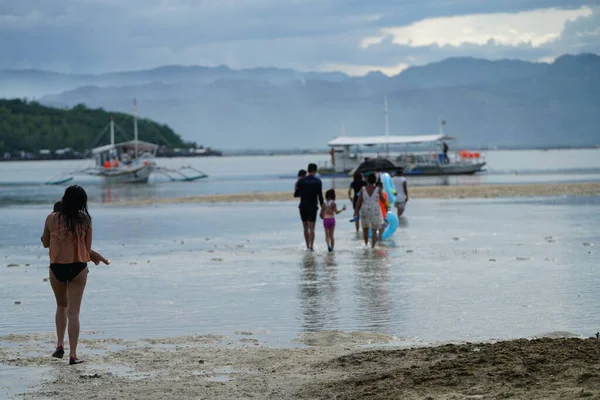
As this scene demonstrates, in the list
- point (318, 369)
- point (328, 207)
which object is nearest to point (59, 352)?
point (318, 369)

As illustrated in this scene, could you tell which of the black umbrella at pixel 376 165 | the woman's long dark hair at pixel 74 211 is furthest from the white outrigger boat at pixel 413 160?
the woman's long dark hair at pixel 74 211

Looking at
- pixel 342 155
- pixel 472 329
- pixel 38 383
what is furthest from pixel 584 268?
pixel 342 155

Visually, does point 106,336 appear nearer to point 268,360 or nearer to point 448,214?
point 268,360

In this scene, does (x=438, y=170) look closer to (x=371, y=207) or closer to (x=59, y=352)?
(x=371, y=207)

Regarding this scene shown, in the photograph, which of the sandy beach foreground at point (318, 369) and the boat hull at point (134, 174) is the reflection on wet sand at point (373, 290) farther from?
the boat hull at point (134, 174)

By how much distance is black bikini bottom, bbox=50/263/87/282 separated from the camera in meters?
9.45

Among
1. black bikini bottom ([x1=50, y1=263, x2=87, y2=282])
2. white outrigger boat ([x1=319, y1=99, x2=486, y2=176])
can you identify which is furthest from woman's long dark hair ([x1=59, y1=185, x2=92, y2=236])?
white outrigger boat ([x1=319, y1=99, x2=486, y2=176])

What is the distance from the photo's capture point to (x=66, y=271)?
9.45 metres

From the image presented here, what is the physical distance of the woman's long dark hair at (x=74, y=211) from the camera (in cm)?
945

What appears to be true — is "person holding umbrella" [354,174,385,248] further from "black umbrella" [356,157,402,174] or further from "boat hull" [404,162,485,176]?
"boat hull" [404,162,485,176]

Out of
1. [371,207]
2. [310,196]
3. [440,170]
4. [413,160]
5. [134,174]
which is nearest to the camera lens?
[310,196]

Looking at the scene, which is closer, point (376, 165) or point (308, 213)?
point (308, 213)

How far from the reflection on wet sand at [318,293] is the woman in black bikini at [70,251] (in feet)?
8.43

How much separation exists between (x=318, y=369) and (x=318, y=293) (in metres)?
5.25
